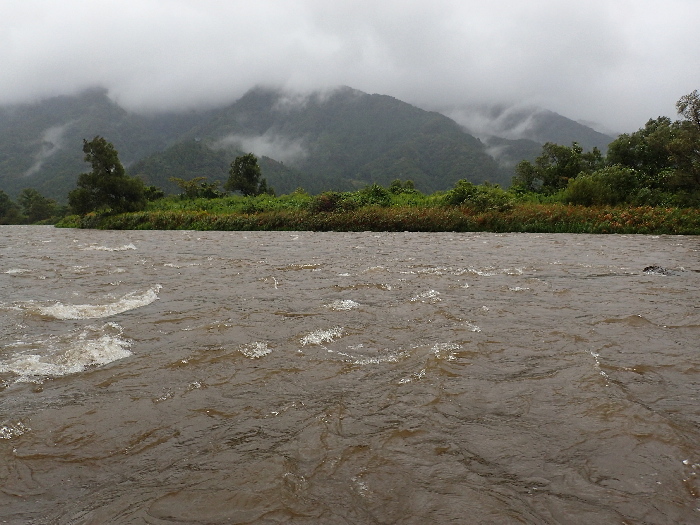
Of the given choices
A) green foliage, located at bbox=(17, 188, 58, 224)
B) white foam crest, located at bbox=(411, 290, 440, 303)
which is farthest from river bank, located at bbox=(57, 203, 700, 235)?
green foliage, located at bbox=(17, 188, 58, 224)

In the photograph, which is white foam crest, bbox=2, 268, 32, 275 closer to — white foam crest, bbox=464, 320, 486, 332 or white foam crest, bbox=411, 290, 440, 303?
white foam crest, bbox=411, 290, 440, 303

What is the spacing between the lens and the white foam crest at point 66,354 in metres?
4.54

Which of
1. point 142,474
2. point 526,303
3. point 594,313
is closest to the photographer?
point 142,474

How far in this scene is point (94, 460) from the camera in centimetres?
302

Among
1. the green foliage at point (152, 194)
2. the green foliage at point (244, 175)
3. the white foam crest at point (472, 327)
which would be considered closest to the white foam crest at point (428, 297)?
the white foam crest at point (472, 327)

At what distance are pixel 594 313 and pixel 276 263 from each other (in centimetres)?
845

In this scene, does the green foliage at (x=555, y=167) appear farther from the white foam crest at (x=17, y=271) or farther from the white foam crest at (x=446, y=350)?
the white foam crest at (x=17, y=271)

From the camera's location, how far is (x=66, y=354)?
4.96 meters

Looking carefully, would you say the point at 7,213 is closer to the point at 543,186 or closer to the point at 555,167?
the point at 543,186

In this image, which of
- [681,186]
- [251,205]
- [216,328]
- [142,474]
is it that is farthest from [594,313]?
[251,205]

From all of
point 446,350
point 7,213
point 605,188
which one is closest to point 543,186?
point 605,188

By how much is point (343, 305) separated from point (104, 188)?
43423mm

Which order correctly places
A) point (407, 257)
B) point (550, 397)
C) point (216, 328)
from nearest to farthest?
point (550, 397)
point (216, 328)
point (407, 257)

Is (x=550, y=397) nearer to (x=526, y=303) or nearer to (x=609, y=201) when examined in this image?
(x=526, y=303)
